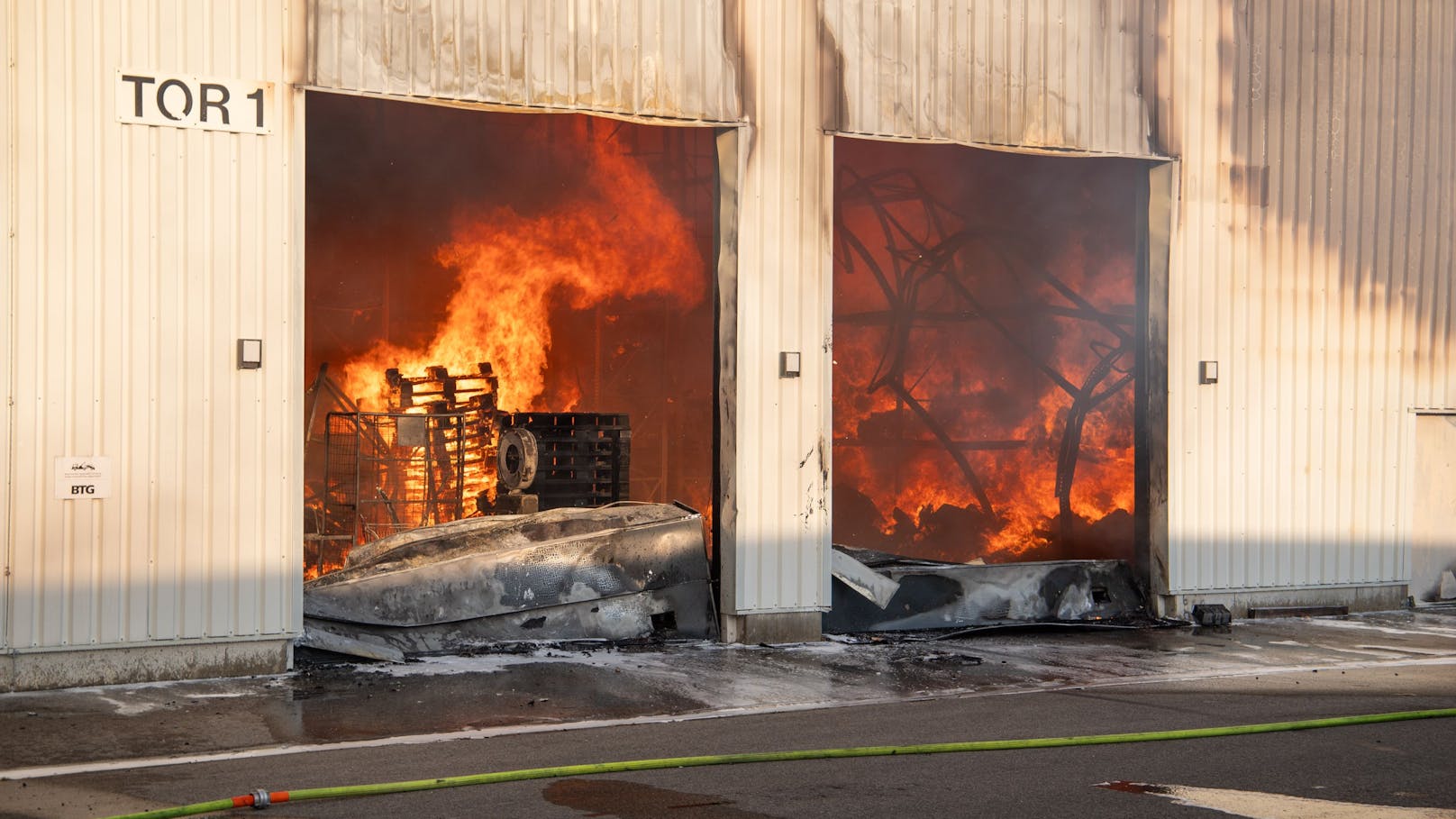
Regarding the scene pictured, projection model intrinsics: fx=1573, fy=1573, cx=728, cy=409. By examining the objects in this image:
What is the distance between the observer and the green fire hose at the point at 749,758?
723 centimetres

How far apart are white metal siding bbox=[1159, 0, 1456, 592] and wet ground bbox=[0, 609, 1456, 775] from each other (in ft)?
4.79

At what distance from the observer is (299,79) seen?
11.7 m

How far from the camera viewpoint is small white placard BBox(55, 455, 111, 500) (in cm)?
1086

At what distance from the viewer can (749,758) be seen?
336 inches

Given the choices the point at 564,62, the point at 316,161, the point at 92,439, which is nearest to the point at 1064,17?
the point at 564,62

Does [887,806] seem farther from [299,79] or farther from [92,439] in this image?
[299,79]

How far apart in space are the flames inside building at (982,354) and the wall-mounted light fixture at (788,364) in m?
7.28

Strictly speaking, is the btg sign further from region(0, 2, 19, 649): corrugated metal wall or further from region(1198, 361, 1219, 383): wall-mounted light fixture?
region(1198, 361, 1219, 383): wall-mounted light fixture

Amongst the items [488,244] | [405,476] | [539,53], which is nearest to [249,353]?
[539,53]

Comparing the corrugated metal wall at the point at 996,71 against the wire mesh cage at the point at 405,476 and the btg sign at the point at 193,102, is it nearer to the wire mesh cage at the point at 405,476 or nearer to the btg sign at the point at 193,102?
the btg sign at the point at 193,102

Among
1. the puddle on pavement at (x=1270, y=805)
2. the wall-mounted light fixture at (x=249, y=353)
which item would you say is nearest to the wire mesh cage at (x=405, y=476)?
the wall-mounted light fixture at (x=249, y=353)

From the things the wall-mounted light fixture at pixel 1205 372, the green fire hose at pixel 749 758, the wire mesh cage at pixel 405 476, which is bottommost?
the green fire hose at pixel 749 758

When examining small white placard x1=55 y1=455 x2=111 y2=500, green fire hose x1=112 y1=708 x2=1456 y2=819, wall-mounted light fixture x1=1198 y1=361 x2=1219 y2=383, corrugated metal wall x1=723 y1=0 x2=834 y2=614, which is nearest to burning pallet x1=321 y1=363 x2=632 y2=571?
corrugated metal wall x1=723 y1=0 x2=834 y2=614

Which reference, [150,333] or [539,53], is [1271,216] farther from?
[150,333]
